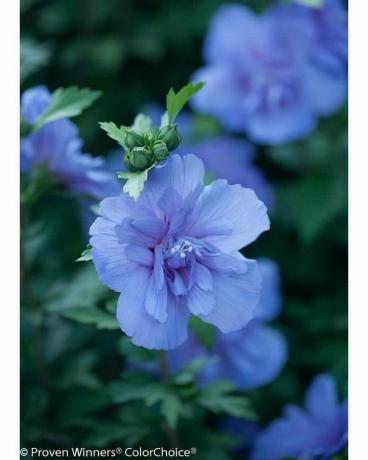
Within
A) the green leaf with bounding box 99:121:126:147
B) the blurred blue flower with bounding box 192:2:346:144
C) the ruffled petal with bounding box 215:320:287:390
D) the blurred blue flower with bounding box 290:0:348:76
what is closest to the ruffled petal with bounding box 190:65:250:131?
the blurred blue flower with bounding box 192:2:346:144

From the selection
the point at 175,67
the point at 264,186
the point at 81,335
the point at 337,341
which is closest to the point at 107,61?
the point at 175,67

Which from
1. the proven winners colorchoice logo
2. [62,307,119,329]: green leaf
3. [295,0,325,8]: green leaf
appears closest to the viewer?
[62,307,119,329]: green leaf

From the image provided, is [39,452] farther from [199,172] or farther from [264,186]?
[264,186]

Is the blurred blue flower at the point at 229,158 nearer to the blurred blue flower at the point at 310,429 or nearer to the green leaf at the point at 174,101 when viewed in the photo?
the blurred blue flower at the point at 310,429

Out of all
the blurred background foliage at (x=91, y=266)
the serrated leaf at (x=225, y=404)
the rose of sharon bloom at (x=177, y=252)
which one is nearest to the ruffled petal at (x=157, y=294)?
the rose of sharon bloom at (x=177, y=252)

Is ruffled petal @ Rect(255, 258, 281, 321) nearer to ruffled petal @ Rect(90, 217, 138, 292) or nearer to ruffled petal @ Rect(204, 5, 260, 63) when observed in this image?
ruffled petal @ Rect(204, 5, 260, 63)

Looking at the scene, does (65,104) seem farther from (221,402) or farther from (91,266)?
(221,402)
